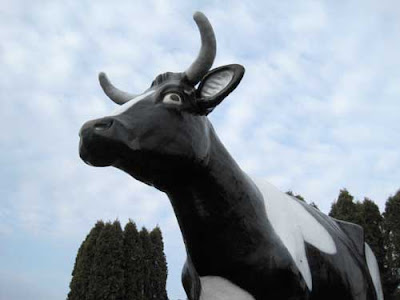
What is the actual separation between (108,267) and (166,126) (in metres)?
12.4

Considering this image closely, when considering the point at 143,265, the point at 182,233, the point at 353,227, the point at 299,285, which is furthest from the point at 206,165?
the point at 143,265

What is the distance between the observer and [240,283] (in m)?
2.79

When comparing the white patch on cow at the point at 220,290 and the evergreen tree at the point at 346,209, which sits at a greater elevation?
the evergreen tree at the point at 346,209

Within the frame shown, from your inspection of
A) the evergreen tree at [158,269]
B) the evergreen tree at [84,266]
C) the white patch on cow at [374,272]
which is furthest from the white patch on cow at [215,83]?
the evergreen tree at [158,269]

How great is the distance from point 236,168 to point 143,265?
12398 millimetres

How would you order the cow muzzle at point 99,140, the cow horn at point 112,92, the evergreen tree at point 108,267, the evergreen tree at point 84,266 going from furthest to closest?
the evergreen tree at point 84,266 < the evergreen tree at point 108,267 < the cow horn at point 112,92 < the cow muzzle at point 99,140

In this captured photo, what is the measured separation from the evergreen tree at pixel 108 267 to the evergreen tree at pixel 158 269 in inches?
48.6

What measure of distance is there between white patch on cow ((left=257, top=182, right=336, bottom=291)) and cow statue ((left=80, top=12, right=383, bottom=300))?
0.01 meters

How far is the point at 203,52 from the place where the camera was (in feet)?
9.48

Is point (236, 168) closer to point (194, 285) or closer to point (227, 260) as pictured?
point (227, 260)

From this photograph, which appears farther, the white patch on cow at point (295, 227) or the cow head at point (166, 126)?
the white patch on cow at point (295, 227)

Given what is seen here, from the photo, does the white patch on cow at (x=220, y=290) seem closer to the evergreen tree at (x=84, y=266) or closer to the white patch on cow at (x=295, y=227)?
the white patch on cow at (x=295, y=227)

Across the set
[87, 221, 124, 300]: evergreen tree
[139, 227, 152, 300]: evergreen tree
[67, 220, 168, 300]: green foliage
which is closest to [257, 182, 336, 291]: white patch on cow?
[87, 221, 124, 300]: evergreen tree

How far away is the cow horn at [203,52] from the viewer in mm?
2820
